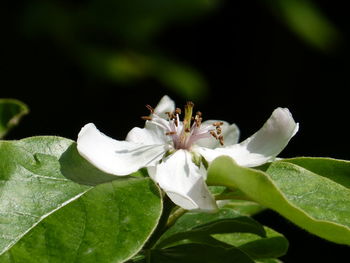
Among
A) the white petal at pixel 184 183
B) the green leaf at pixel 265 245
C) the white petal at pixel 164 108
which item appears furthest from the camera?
the white petal at pixel 164 108

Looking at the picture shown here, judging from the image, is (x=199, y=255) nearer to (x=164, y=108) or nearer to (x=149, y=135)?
(x=149, y=135)

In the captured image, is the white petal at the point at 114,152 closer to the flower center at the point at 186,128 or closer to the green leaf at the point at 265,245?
the flower center at the point at 186,128

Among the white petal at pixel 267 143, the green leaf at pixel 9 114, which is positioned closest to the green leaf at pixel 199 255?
the white petal at pixel 267 143

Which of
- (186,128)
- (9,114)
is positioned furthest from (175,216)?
(9,114)

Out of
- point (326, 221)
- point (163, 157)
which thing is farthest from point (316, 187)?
point (163, 157)

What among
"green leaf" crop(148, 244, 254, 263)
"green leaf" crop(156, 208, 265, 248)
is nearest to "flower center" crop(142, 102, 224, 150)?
"green leaf" crop(156, 208, 265, 248)

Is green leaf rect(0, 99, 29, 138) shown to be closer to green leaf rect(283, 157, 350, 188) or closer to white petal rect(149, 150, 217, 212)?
white petal rect(149, 150, 217, 212)
